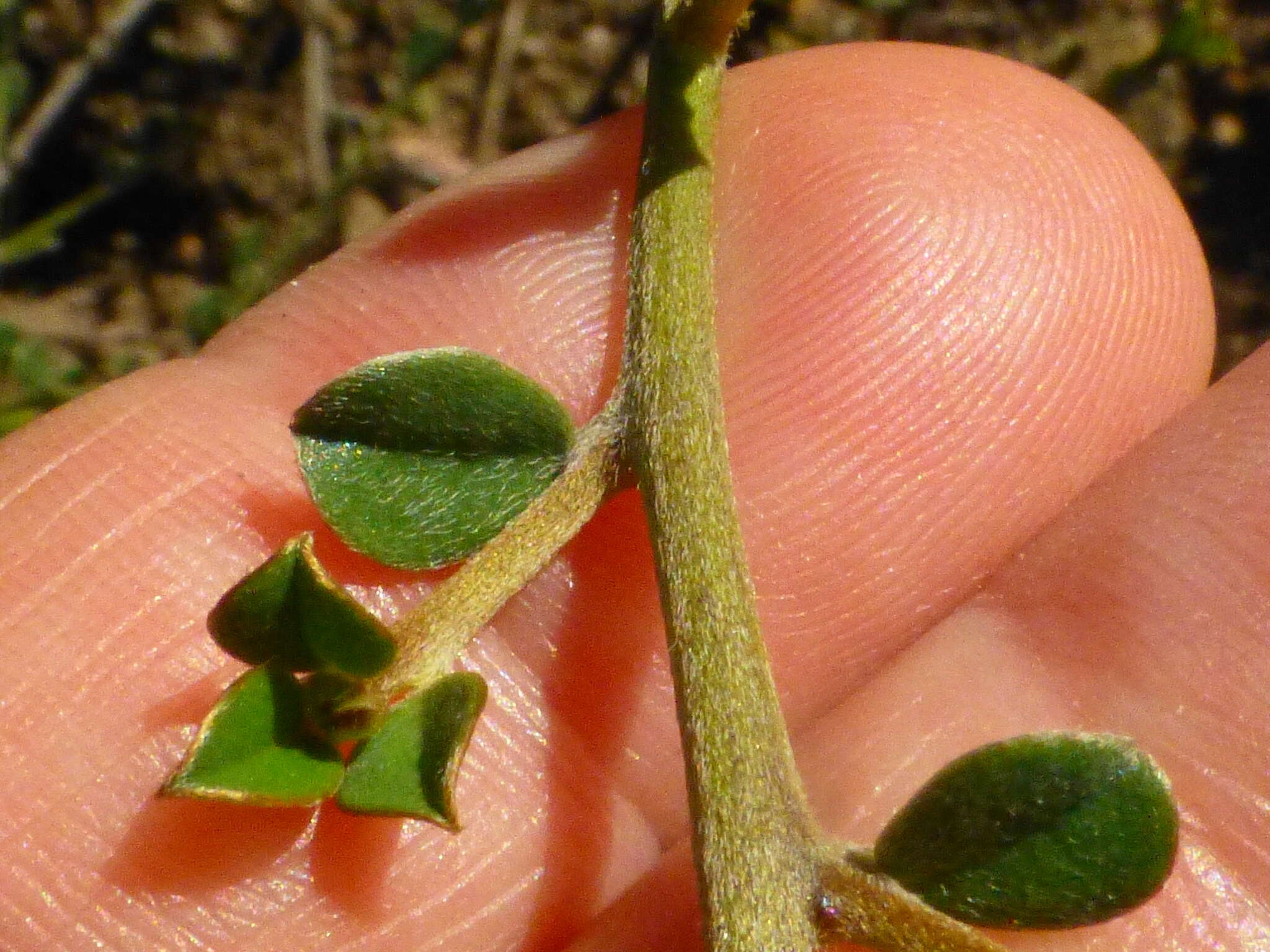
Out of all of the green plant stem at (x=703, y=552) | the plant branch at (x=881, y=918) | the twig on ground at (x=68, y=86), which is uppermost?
the twig on ground at (x=68, y=86)

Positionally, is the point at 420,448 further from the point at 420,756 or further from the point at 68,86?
the point at 68,86

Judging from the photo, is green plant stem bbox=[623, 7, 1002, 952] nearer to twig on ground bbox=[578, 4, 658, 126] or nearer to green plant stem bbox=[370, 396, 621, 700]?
green plant stem bbox=[370, 396, 621, 700]

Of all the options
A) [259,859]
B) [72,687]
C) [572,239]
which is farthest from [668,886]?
[572,239]

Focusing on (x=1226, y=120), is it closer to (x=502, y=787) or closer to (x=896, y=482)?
(x=896, y=482)

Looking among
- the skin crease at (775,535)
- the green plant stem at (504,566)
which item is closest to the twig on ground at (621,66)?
the skin crease at (775,535)

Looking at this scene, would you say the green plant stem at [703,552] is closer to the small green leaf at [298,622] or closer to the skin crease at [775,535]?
the skin crease at [775,535]

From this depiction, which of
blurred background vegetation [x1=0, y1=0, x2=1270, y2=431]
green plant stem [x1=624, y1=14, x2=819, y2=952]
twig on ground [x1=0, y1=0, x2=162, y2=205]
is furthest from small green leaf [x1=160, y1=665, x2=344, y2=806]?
twig on ground [x1=0, y1=0, x2=162, y2=205]
